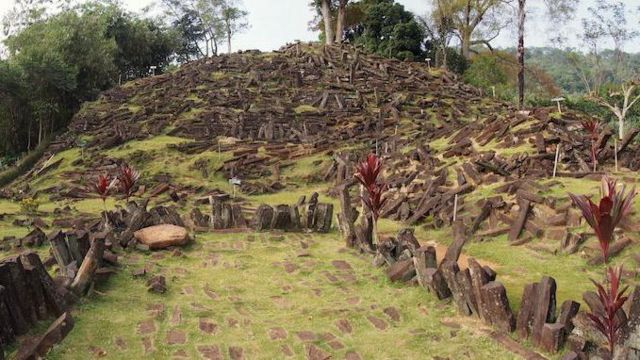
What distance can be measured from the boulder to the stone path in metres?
0.26

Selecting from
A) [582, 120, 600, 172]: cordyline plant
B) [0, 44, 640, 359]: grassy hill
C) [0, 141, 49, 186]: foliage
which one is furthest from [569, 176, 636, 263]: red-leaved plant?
[0, 141, 49, 186]: foliage

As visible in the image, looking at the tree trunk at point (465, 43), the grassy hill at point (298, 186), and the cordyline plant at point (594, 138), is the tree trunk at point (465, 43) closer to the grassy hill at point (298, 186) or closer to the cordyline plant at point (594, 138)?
the grassy hill at point (298, 186)

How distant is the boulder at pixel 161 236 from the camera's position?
9703mm

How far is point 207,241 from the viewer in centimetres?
1054

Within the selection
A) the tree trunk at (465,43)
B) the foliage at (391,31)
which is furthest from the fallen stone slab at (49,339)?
the tree trunk at (465,43)

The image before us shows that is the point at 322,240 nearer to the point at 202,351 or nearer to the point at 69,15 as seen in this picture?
the point at 202,351

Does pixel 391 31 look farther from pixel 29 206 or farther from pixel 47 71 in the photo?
pixel 29 206

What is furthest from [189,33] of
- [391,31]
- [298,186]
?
[298,186]

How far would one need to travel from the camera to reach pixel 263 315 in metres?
7.21

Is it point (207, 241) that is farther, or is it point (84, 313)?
point (207, 241)

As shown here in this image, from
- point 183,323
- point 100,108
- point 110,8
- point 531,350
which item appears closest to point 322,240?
point 183,323

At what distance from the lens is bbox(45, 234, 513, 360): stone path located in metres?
6.09

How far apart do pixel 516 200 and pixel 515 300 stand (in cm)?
479

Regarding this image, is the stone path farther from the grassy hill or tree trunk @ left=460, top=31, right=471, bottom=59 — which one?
tree trunk @ left=460, top=31, right=471, bottom=59
